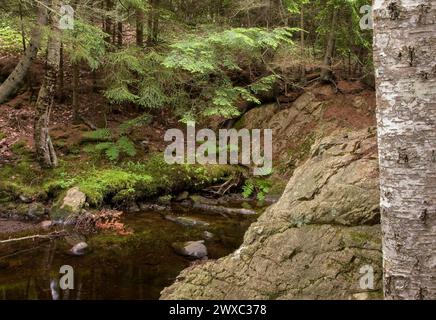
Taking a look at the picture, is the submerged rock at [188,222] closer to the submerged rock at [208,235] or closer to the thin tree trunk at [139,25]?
the submerged rock at [208,235]

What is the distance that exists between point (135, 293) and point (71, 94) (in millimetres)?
10006

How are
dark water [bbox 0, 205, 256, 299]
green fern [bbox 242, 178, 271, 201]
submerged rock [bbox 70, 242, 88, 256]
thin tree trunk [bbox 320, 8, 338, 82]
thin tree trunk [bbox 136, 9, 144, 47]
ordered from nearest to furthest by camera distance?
dark water [bbox 0, 205, 256, 299] < submerged rock [bbox 70, 242, 88, 256] < green fern [bbox 242, 178, 271, 201] < thin tree trunk [bbox 136, 9, 144, 47] < thin tree trunk [bbox 320, 8, 338, 82]

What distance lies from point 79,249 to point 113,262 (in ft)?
2.62

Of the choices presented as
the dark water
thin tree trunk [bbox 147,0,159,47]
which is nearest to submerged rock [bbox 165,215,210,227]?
the dark water

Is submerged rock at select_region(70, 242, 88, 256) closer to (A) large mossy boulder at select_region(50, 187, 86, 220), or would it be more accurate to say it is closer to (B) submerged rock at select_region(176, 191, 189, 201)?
(A) large mossy boulder at select_region(50, 187, 86, 220)

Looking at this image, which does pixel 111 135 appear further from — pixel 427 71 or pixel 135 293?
pixel 427 71

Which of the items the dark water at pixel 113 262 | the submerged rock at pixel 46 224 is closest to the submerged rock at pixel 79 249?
the dark water at pixel 113 262

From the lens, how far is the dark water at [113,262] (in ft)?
21.7

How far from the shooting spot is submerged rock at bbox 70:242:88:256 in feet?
26.1

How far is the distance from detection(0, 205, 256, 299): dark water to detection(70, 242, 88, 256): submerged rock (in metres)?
0.13

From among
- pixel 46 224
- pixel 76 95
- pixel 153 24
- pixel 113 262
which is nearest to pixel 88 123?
pixel 76 95

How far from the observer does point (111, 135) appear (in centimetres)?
1290

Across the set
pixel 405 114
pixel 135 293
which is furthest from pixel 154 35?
pixel 405 114

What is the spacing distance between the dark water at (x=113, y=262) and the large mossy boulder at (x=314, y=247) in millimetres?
1576
